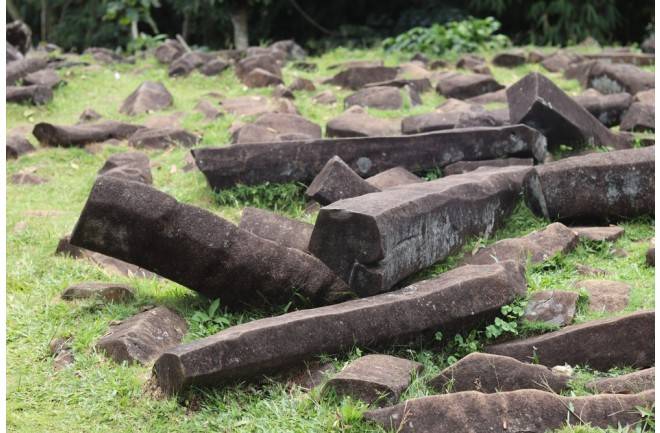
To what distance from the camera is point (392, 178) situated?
270 inches

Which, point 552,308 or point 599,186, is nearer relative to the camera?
point 552,308

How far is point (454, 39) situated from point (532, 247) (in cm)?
823

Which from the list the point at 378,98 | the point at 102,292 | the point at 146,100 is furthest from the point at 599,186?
the point at 146,100

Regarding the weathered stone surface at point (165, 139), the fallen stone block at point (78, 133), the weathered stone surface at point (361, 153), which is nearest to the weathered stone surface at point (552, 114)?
the weathered stone surface at point (361, 153)

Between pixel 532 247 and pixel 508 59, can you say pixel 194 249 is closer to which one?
pixel 532 247

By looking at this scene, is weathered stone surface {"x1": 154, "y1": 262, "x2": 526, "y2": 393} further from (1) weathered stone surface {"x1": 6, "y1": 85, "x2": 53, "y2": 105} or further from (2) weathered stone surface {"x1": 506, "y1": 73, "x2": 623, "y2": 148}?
(1) weathered stone surface {"x1": 6, "y1": 85, "x2": 53, "y2": 105}

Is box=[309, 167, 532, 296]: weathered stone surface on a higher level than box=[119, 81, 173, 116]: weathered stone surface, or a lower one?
higher

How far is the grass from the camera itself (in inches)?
173

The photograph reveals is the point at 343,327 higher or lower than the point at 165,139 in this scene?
higher

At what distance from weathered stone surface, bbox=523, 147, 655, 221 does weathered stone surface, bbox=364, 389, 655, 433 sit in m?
2.42

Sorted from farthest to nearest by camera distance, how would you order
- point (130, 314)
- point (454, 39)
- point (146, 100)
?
point (454, 39)
point (146, 100)
point (130, 314)

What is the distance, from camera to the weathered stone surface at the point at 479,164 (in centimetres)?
721

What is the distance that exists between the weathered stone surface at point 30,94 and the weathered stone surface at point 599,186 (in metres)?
6.44

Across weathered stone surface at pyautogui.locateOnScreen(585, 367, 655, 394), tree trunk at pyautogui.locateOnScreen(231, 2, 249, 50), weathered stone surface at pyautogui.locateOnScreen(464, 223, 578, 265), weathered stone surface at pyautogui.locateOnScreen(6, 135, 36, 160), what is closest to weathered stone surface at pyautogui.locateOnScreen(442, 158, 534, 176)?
weathered stone surface at pyautogui.locateOnScreen(464, 223, 578, 265)
